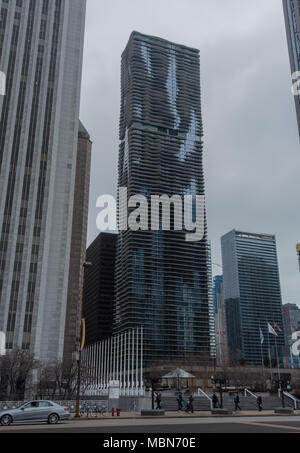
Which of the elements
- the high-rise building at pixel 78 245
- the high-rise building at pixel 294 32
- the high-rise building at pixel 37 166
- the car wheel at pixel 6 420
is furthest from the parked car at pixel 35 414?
the high-rise building at pixel 78 245

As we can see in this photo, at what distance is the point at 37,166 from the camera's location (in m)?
86.7

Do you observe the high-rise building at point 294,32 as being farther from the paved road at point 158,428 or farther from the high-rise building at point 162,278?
the high-rise building at point 162,278

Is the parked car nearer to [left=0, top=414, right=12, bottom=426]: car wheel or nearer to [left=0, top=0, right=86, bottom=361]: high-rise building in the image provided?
[left=0, top=414, right=12, bottom=426]: car wheel

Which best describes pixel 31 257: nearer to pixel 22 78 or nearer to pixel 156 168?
pixel 22 78

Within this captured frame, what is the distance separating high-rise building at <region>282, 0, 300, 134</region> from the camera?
92.1 m

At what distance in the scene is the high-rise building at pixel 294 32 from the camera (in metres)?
92.1

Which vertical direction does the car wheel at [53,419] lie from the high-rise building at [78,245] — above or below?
below

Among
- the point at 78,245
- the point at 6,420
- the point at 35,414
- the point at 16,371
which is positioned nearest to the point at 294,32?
the point at 16,371

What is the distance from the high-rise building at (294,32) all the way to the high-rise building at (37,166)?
4836cm

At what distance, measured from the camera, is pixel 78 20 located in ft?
332

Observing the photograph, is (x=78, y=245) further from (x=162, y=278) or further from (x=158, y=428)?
(x=158, y=428)

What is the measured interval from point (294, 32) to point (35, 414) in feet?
320

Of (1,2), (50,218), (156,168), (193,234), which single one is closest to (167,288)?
(193,234)

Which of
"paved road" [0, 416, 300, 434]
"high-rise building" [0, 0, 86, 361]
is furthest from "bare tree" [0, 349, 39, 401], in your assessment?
"paved road" [0, 416, 300, 434]
